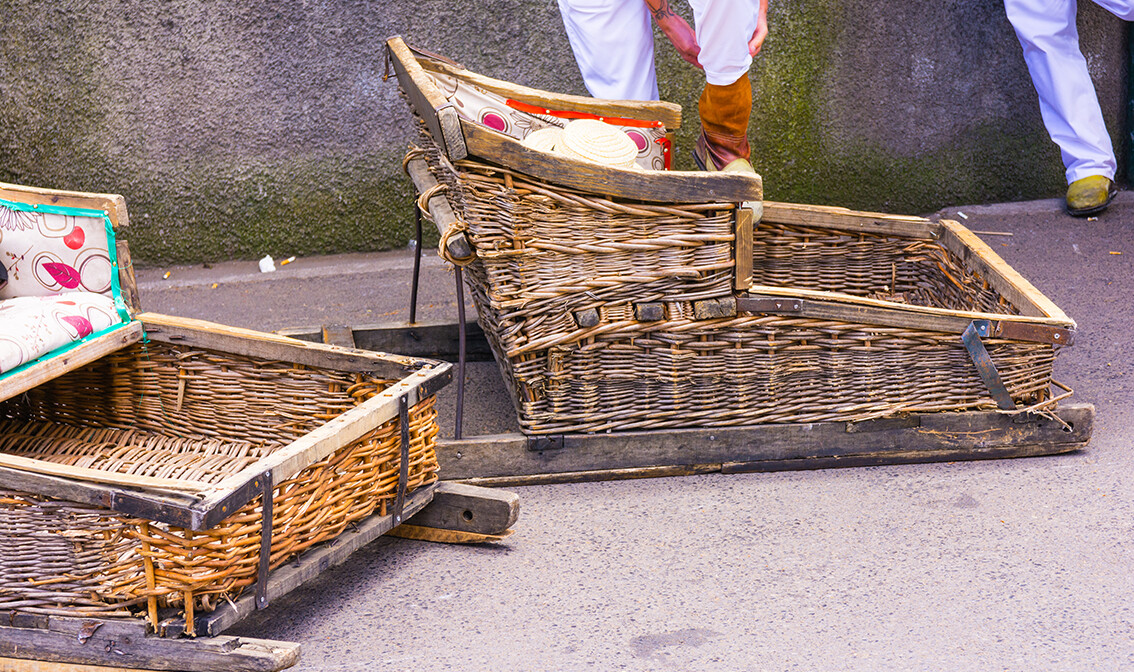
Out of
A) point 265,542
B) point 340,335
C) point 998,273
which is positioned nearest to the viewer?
point 265,542

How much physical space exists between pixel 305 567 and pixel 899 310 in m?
1.49

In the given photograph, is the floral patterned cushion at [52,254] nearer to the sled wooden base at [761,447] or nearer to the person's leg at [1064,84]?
the sled wooden base at [761,447]

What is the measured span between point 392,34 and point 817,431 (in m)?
2.81

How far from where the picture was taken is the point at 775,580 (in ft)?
7.13

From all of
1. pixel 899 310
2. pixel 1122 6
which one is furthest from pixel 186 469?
pixel 1122 6

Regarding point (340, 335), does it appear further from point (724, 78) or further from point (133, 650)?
point (133, 650)

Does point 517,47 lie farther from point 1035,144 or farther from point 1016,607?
point 1016,607

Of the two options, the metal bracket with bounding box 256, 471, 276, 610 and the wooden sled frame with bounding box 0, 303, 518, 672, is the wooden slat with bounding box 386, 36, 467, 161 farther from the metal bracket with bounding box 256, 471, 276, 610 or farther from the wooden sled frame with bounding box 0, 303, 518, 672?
the metal bracket with bounding box 256, 471, 276, 610

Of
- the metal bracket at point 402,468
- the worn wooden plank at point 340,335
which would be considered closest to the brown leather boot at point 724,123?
the worn wooden plank at point 340,335

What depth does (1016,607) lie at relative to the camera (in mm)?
2039

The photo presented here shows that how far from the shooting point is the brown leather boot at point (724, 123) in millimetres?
3162

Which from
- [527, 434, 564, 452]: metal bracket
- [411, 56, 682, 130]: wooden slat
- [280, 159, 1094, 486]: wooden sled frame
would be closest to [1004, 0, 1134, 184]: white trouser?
[411, 56, 682, 130]: wooden slat

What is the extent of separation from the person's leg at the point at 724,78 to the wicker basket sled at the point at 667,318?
66cm

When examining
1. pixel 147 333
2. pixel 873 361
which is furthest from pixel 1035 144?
pixel 147 333
